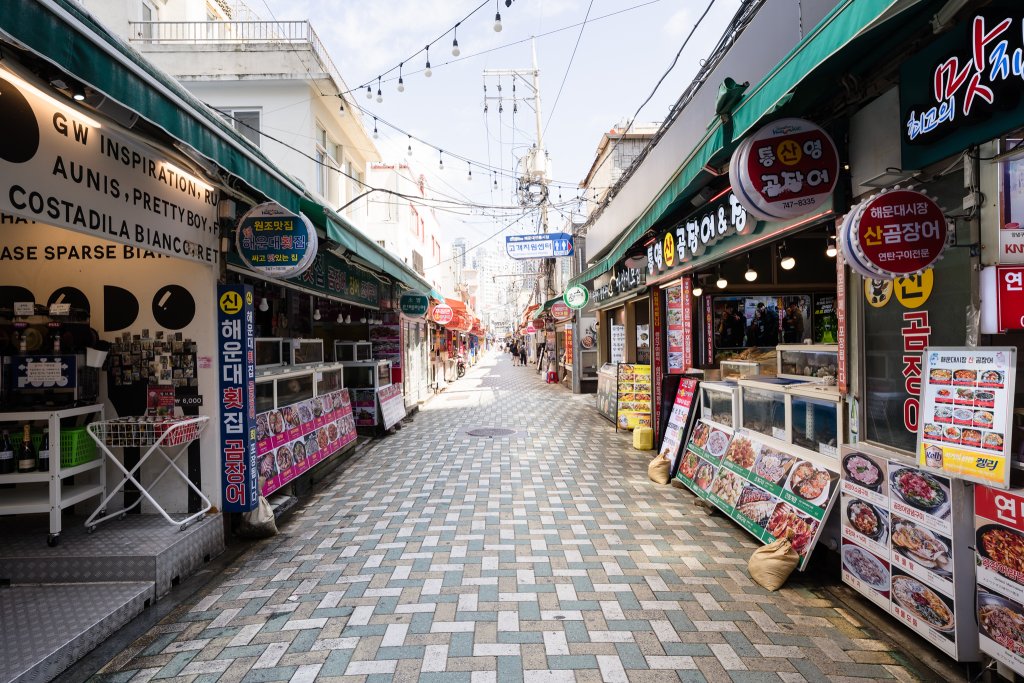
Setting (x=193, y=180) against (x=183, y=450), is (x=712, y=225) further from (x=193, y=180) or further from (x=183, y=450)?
(x=183, y=450)

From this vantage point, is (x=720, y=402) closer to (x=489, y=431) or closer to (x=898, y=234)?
(x=898, y=234)

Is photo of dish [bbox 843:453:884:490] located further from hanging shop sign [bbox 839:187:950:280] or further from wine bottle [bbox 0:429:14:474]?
wine bottle [bbox 0:429:14:474]

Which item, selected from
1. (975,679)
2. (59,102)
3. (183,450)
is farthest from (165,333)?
(975,679)

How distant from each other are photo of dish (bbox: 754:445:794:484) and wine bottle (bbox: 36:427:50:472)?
6.81 m

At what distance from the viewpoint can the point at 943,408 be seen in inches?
120

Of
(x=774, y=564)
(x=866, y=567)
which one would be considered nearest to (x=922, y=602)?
(x=866, y=567)

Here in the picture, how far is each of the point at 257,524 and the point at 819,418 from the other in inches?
233

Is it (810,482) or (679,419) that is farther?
(679,419)

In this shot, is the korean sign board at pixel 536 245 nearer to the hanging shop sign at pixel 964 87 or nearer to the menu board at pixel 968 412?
the hanging shop sign at pixel 964 87

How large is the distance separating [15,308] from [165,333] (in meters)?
1.28

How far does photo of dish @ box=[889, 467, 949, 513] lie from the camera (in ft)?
10.1

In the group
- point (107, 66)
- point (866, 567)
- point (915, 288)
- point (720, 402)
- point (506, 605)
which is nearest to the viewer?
point (107, 66)

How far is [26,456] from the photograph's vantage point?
14.0 ft

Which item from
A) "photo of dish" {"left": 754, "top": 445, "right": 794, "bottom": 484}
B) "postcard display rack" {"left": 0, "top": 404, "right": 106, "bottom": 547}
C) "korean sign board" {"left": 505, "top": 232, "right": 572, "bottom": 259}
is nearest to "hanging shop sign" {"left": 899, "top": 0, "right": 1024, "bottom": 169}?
"photo of dish" {"left": 754, "top": 445, "right": 794, "bottom": 484}
